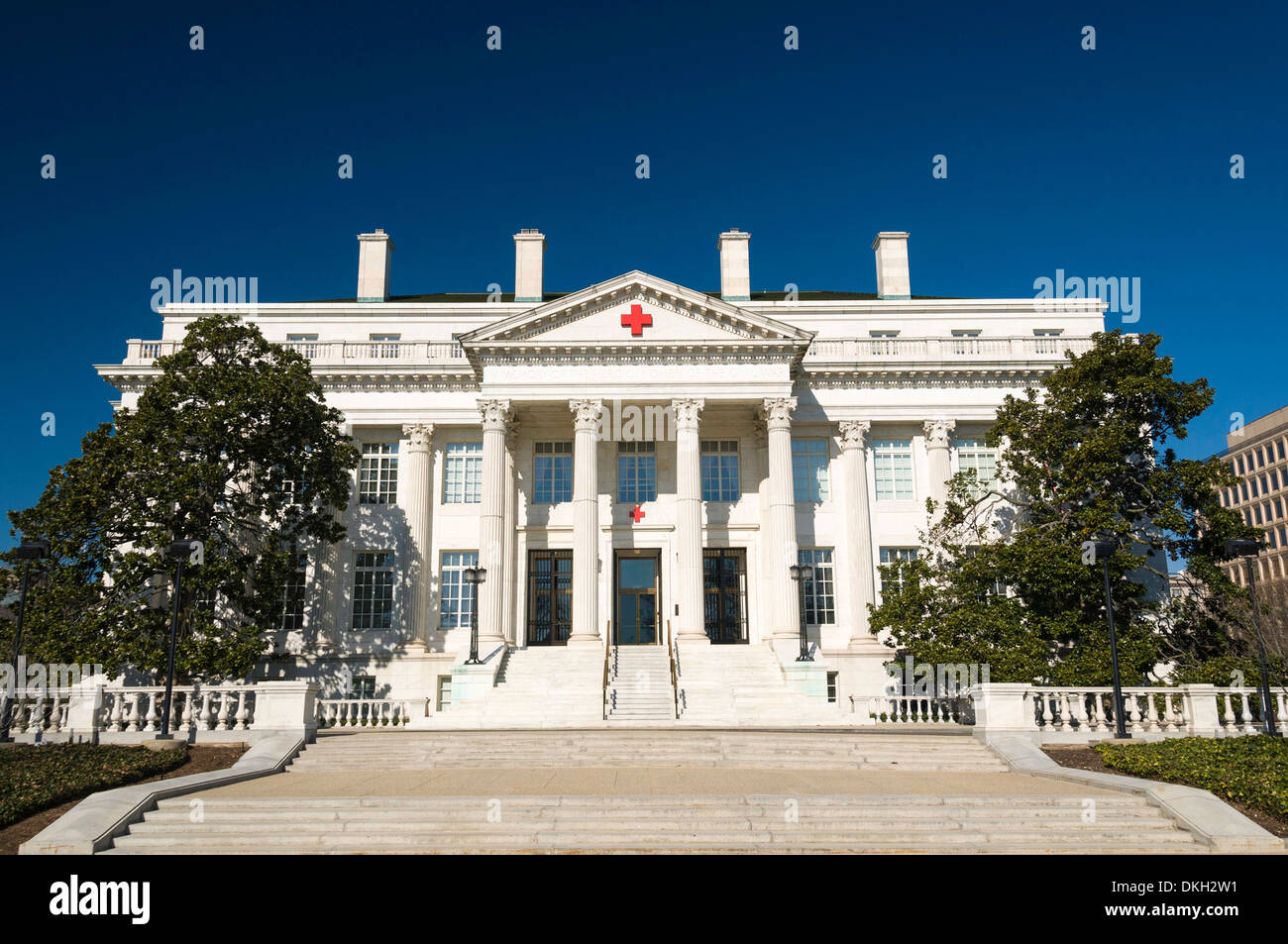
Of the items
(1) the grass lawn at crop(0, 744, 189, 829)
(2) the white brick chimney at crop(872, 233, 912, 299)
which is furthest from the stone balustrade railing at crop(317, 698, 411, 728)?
(2) the white brick chimney at crop(872, 233, 912, 299)

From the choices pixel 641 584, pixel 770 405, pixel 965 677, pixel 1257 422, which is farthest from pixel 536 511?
pixel 1257 422

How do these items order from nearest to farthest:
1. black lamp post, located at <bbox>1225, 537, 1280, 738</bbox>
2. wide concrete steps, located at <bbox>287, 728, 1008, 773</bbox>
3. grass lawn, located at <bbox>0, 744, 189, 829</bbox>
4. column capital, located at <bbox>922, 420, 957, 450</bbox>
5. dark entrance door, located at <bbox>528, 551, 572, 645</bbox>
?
grass lawn, located at <bbox>0, 744, 189, 829</bbox> < wide concrete steps, located at <bbox>287, 728, 1008, 773</bbox> < black lamp post, located at <bbox>1225, 537, 1280, 738</bbox> < dark entrance door, located at <bbox>528, 551, 572, 645</bbox> < column capital, located at <bbox>922, 420, 957, 450</bbox>

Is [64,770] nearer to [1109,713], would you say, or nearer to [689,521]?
[689,521]

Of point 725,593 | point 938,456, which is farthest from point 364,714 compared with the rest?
point 938,456

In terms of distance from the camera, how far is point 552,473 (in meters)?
34.9

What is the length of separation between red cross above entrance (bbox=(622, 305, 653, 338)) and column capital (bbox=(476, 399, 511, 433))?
4.90 m

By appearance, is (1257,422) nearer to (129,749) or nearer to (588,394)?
(588,394)

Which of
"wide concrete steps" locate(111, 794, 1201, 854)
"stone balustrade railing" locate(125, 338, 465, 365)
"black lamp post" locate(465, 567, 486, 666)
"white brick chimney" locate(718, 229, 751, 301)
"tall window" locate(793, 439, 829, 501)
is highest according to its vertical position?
"white brick chimney" locate(718, 229, 751, 301)

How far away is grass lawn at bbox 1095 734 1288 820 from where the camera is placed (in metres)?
13.3

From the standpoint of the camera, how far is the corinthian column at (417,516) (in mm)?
32594

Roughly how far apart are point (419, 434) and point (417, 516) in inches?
118

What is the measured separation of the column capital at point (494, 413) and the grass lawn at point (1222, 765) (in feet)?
67.4

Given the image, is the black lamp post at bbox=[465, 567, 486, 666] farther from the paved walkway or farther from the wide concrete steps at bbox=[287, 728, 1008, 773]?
the paved walkway

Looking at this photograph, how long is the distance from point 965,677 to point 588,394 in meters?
14.9
